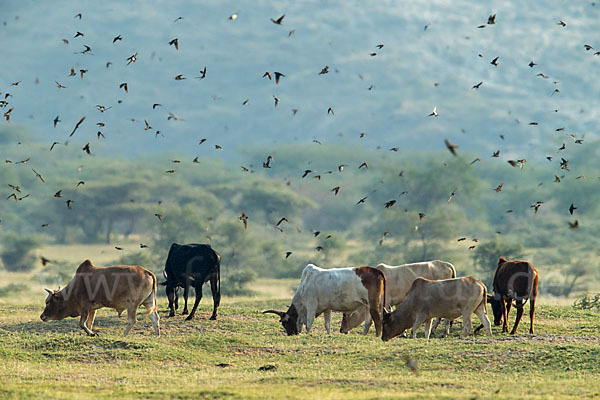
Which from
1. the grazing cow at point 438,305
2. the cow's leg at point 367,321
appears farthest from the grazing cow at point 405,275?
the grazing cow at point 438,305

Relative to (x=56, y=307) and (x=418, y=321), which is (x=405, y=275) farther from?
(x=56, y=307)

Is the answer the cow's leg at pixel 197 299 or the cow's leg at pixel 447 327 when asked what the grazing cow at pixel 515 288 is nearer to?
the cow's leg at pixel 447 327

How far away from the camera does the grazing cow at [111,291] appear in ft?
63.1

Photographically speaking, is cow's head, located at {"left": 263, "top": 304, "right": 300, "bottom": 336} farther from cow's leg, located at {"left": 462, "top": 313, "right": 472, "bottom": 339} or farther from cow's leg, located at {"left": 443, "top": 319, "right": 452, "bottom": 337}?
cow's leg, located at {"left": 462, "top": 313, "right": 472, "bottom": 339}

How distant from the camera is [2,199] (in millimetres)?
81875

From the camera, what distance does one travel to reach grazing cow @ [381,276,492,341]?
19.0 metres

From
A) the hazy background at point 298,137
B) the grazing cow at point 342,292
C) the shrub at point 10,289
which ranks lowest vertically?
the shrub at point 10,289

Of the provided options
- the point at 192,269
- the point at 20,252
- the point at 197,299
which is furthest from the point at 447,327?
the point at 20,252

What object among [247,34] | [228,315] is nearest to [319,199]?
[228,315]

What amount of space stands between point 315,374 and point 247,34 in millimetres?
181798

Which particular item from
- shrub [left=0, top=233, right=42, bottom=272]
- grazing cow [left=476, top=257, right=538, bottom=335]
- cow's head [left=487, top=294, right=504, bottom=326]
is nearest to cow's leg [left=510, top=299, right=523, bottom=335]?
grazing cow [left=476, top=257, right=538, bottom=335]

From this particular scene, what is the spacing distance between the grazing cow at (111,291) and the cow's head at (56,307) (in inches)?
6.8

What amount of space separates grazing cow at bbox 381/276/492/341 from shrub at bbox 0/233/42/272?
134 feet

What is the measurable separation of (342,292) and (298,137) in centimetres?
14203
